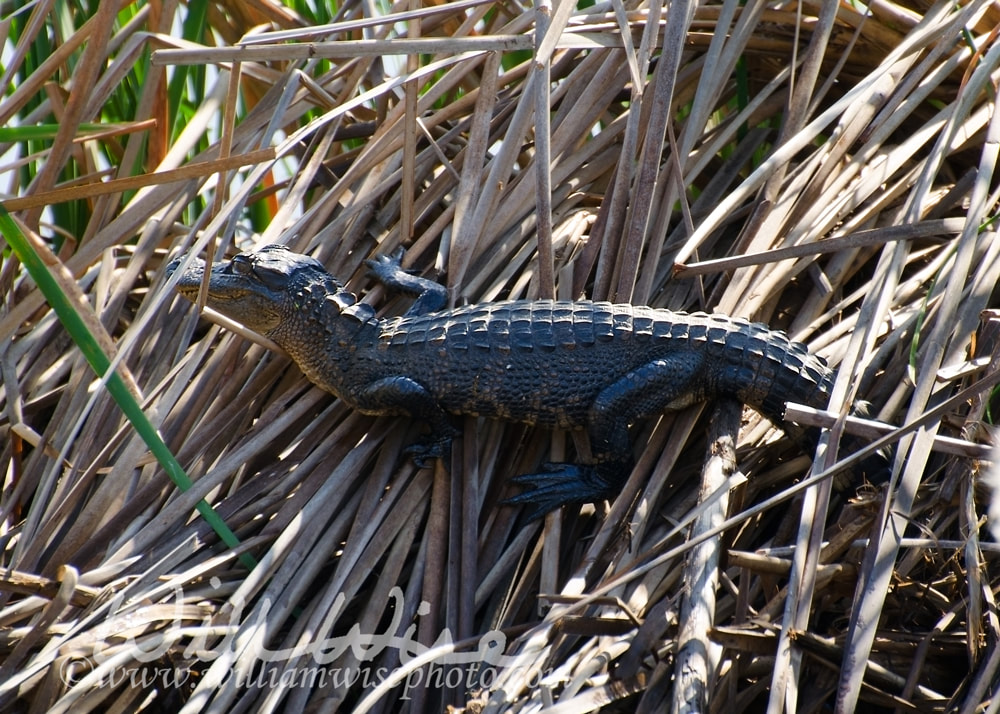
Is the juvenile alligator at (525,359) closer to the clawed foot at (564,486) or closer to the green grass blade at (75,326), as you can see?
the clawed foot at (564,486)

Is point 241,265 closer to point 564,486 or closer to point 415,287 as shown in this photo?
point 415,287

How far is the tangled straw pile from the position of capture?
2287 millimetres

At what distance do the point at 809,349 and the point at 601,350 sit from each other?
0.70 metres

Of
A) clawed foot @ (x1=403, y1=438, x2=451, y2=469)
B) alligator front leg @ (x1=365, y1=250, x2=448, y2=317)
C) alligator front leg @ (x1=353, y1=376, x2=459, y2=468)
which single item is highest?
alligator front leg @ (x1=365, y1=250, x2=448, y2=317)

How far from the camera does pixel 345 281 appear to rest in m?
3.56

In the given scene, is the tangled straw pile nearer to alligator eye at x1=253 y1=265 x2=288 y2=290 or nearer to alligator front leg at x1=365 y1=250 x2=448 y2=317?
alligator front leg at x1=365 y1=250 x2=448 y2=317

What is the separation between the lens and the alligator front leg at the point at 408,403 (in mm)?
3123

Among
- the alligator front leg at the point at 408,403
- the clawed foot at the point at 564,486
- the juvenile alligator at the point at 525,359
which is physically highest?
the juvenile alligator at the point at 525,359

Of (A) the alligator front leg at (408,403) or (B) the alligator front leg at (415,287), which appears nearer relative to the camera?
(A) the alligator front leg at (408,403)

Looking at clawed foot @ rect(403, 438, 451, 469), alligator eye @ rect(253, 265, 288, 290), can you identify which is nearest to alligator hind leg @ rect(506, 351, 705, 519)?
clawed foot @ rect(403, 438, 451, 469)

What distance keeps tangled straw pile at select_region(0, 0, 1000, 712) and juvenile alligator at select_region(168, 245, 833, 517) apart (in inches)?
4.8

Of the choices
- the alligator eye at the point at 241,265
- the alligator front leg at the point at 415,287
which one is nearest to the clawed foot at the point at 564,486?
the alligator front leg at the point at 415,287

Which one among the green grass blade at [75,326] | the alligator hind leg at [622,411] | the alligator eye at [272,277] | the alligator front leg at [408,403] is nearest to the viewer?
the green grass blade at [75,326]

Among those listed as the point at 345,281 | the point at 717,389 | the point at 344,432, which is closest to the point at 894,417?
the point at 717,389
